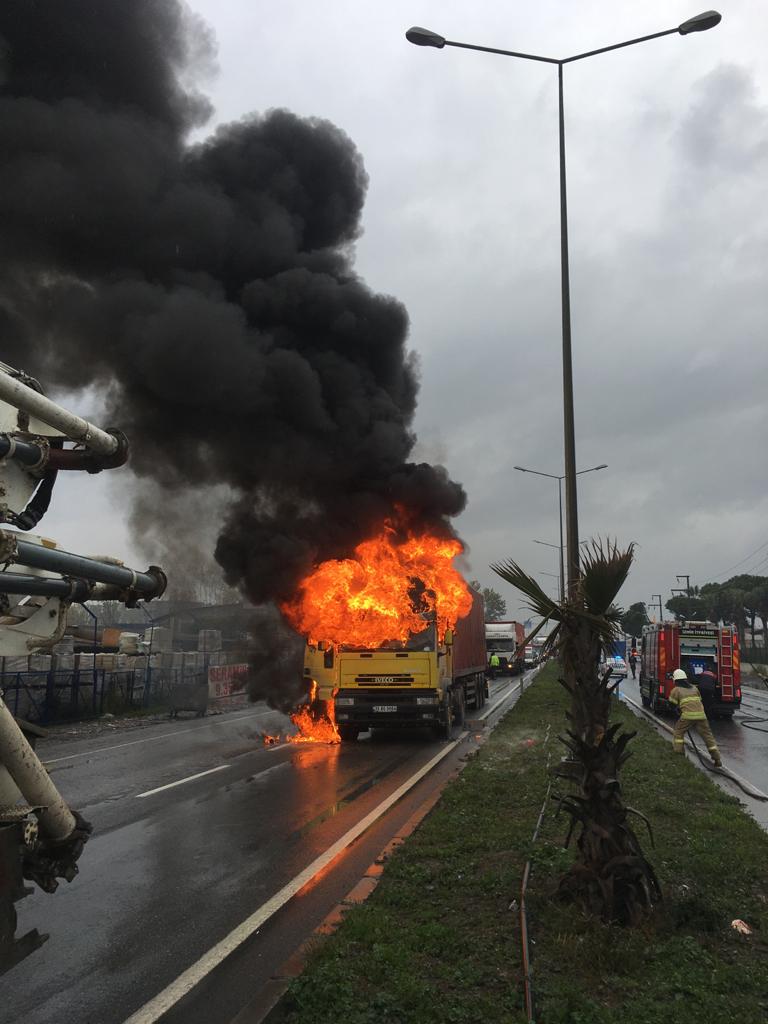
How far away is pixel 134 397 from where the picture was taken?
14.3 m

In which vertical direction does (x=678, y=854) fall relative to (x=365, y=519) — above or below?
below

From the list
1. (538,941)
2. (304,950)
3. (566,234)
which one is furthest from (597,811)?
(566,234)

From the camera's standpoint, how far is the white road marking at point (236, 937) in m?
3.72

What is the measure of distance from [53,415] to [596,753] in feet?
12.5

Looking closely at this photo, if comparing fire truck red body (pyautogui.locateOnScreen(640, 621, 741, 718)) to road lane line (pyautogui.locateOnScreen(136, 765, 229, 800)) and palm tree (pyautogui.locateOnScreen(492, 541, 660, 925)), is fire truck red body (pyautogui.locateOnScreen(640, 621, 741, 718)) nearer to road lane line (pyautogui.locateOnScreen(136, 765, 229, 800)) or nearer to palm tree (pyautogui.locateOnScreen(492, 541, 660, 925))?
road lane line (pyautogui.locateOnScreen(136, 765, 229, 800))

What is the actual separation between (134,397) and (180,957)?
11.7 metres

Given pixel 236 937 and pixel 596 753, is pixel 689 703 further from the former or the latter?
pixel 236 937

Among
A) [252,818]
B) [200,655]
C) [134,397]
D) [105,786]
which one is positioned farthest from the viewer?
[200,655]

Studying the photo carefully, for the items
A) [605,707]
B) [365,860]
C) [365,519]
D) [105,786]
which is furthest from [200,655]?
[605,707]

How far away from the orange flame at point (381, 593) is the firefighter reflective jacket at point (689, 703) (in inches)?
174

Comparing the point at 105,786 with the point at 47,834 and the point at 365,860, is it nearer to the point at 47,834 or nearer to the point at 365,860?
the point at 365,860

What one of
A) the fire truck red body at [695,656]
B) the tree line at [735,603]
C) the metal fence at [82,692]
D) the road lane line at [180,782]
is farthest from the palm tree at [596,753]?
the tree line at [735,603]

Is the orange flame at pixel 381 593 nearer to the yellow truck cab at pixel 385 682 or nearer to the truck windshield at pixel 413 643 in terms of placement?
the truck windshield at pixel 413 643

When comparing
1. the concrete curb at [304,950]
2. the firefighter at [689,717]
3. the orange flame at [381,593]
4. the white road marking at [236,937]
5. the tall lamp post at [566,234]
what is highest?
the tall lamp post at [566,234]
